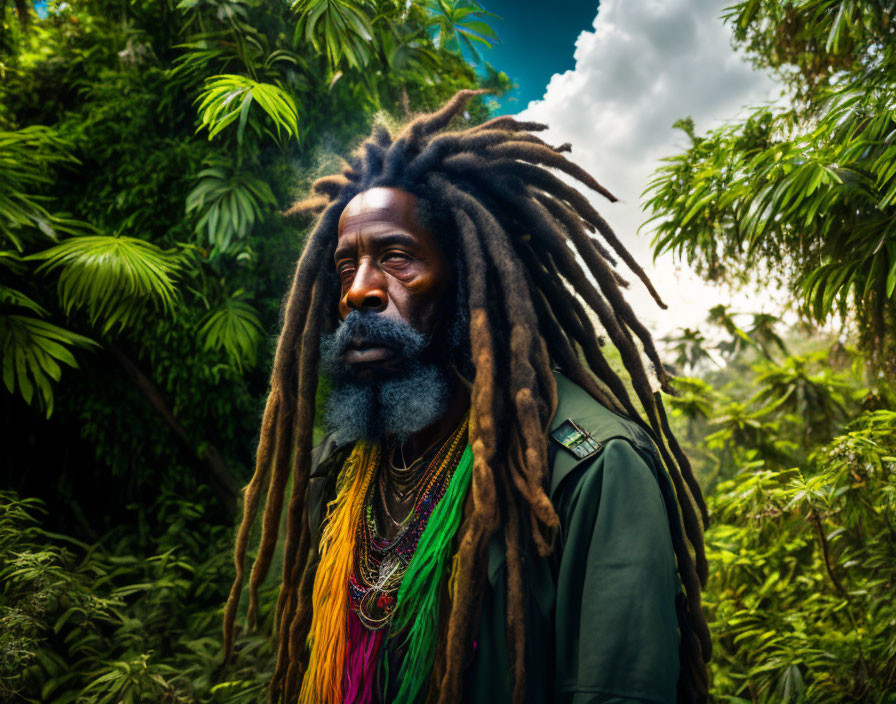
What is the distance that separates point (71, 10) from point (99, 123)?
3.26 feet

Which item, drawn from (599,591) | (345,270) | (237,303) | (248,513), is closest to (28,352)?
(237,303)

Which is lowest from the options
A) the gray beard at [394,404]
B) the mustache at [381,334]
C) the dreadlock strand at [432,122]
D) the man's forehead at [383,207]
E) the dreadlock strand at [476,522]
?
the dreadlock strand at [476,522]

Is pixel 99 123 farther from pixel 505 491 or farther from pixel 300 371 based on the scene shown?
pixel 505 491

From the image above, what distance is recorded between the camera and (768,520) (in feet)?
9.59

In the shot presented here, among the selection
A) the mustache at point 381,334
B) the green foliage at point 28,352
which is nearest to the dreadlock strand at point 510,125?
the mustache at point 381,334

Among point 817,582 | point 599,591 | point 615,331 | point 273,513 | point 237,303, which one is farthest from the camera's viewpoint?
point 237,303

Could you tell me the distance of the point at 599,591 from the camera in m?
1.20

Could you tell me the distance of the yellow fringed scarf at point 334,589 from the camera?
157 cm

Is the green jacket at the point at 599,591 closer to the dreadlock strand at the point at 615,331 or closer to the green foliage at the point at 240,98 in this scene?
the dreadlock strand at the point at 615,331

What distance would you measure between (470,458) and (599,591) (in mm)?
482

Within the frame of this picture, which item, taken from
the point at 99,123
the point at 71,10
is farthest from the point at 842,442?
the point at 71,10

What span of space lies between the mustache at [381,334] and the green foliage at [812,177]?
1795mm

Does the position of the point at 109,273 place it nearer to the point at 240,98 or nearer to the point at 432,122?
the point at 240,98

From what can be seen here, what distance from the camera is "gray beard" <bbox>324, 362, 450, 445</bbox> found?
1.69m
